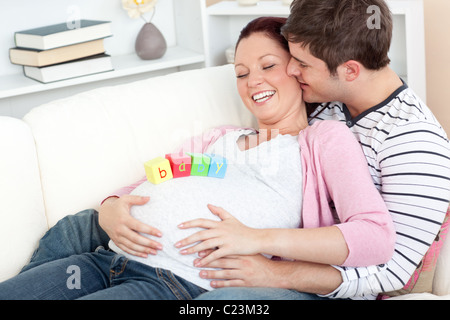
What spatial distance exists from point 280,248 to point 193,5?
1549 millimetres

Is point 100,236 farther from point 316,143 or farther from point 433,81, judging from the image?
point 433,81

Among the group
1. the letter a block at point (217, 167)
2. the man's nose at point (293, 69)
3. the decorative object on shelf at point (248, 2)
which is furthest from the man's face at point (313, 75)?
the decorative object on shelf at point (248, 2)

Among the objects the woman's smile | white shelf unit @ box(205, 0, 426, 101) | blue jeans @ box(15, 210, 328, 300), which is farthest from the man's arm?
white shelf unit @ box(205, 0, 426, 101)

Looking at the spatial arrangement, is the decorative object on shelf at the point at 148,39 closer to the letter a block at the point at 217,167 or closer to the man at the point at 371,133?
the man at the point at 371,133

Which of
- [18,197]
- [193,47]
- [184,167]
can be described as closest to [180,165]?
[184,167]

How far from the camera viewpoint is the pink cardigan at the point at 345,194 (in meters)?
1.11

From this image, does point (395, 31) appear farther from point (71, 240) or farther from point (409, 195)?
point (71, 240)

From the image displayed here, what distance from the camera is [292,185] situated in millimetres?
1271

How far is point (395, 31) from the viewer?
2133 millimetres

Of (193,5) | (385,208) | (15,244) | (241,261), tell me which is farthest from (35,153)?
(193,5)

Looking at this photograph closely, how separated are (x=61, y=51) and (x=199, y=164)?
1106mm

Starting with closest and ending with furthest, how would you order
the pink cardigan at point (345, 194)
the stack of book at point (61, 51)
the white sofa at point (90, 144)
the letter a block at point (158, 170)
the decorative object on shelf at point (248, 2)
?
the pink cardigan at point (345, 194), the letter a block at point (158, 170), the white sofa at point (90, 144), the stack of book at point (61, 51), the decorative object on shelf at point (248, 2)

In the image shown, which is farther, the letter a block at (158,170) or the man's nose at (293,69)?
the man's nose at (293,69)

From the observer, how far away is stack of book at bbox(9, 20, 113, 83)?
2.06 m
